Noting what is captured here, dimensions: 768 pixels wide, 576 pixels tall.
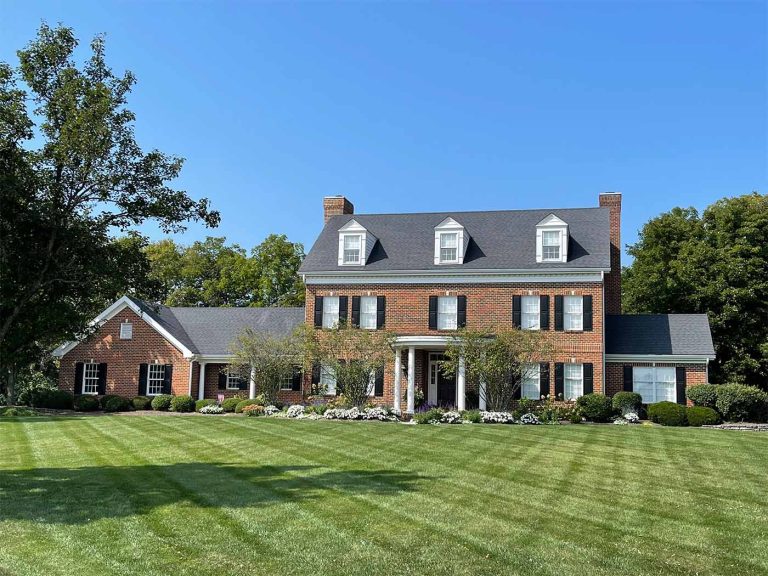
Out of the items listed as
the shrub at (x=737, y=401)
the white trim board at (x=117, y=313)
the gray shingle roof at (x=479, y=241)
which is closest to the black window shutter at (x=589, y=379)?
the gray shingle roof at (x=479, y=241)

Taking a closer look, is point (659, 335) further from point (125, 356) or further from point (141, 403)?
point (125, 356)

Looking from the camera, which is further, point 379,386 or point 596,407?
point 379,386

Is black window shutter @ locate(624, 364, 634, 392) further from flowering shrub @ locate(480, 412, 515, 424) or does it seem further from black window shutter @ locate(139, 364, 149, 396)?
black window shutter @ locate(139, 364, 149, 396)

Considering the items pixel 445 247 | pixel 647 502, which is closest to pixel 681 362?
pixel 445 247

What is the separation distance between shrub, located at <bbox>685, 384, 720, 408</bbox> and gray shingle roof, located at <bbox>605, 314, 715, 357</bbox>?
5.09ft

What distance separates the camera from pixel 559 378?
29.5 meters

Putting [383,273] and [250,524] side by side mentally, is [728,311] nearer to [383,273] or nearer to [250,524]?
[383,273]

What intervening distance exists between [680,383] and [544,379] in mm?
5225

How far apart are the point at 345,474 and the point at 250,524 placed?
12.1 feet

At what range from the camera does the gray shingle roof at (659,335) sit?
2938 cm

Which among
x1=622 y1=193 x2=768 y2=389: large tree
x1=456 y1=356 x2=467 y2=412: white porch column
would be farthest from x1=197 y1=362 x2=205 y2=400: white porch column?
x1=622 y1=193 x2=768 y2=389: large tree

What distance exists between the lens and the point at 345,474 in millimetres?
12094

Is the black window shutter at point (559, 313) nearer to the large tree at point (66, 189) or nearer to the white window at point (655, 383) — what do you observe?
the white window at point (655, 383)

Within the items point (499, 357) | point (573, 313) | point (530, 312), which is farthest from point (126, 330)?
point (573, 313)
